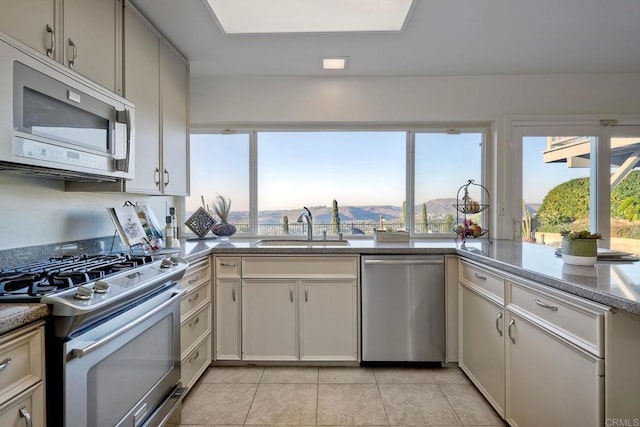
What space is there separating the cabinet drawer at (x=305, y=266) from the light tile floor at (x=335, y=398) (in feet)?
2.27

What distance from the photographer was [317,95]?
290 centimetres

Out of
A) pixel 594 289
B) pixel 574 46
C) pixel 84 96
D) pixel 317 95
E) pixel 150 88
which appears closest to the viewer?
pixel 594 289

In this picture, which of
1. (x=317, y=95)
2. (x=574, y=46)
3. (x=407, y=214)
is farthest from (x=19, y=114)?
(x=574, y=46)

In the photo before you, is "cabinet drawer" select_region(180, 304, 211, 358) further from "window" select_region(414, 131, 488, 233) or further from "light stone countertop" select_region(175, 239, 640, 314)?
"window" select_region(414, 131, 488, 233)

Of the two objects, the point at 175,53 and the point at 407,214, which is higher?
the point at 175,53

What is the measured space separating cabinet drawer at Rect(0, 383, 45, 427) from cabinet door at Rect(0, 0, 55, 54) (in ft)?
3.86

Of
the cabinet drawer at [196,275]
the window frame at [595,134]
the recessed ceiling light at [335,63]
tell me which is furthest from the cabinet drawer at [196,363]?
the window frame at [595,134]

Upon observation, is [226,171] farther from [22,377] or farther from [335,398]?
[22,377]

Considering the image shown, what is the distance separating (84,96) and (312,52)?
1604mm

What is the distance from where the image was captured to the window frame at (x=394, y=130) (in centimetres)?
302

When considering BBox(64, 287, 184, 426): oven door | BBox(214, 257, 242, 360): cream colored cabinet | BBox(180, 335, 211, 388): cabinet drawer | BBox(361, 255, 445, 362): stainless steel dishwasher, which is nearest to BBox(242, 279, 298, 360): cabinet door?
BBox(214, 257, 242, 360): cream colored cabinet

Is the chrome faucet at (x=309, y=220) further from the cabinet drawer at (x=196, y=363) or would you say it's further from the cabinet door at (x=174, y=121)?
the cabinet drawer at (x=196, y=363)

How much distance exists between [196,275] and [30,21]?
1.48 meters

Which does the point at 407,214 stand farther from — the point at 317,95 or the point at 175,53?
the point at 175,53
